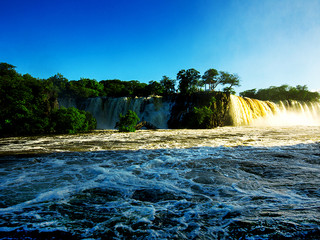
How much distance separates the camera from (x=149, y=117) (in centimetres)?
2820

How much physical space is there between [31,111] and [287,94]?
2753 inches

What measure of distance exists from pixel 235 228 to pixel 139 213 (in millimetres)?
1260

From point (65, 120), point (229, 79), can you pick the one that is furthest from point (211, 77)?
→ point (65, 120)

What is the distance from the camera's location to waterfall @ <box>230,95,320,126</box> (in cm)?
2993

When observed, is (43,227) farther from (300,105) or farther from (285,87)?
(285,87)

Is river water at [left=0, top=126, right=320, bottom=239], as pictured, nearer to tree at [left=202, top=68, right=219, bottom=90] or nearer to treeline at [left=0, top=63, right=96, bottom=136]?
treeline at [left=0, top=63, right=96, bottom=136]

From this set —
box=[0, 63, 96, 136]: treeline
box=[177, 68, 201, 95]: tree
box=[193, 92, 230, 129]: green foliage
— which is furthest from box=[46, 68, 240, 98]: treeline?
Answer: box=[0, 63, 96, 136]: treeline

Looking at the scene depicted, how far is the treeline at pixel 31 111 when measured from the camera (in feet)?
44.0

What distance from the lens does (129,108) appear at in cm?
2808

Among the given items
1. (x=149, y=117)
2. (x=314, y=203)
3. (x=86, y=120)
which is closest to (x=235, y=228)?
(x=314, y=203)

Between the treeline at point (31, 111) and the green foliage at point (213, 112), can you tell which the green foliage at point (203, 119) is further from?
the treeline at point (31, 111)

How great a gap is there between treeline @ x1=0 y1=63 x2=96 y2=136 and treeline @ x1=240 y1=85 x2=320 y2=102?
6208 centimetres

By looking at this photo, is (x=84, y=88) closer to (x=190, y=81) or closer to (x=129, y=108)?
(x=129, y=108)

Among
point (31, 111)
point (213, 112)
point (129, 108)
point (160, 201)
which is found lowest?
point (160, 201)
